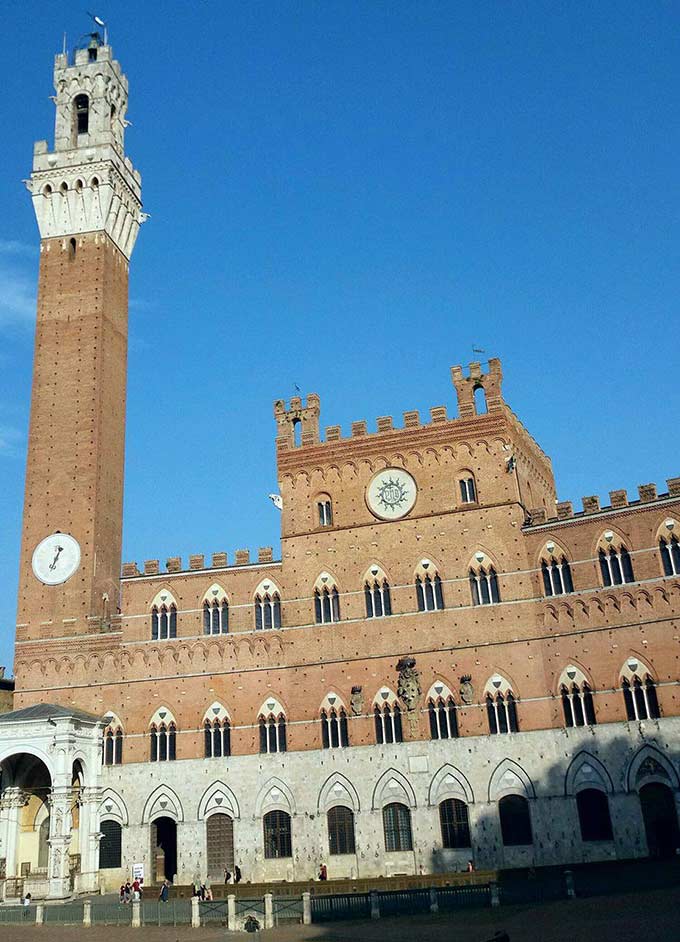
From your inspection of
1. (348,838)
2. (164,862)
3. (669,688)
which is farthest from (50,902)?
(669,688)

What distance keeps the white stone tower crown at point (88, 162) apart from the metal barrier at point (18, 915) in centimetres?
3425

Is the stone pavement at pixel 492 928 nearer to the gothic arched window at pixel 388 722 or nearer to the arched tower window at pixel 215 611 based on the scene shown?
the gothic arched window at pixel 388 722

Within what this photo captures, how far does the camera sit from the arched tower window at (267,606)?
4262 cm

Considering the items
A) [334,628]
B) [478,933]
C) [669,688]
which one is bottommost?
[478,933]

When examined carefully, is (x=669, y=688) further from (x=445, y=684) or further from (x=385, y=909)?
(x=385, y=909)

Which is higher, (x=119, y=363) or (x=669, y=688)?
(x=119, y=363)

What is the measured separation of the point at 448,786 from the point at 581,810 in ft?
17.9

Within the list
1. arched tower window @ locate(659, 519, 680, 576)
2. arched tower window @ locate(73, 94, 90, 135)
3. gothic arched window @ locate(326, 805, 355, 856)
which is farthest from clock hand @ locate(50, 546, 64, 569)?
arched tower window @ locate(659, 519, 680, 576)

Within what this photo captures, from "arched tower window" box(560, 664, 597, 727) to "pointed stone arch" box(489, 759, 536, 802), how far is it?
2781mm

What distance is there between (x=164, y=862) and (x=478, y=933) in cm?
2264

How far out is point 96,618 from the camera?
43688mm

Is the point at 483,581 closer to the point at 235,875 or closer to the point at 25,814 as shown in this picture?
the point at 235,875

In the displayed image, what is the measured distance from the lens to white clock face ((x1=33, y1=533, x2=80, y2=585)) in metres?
44.1

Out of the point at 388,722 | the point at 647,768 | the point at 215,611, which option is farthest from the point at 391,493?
the point at 647,768
